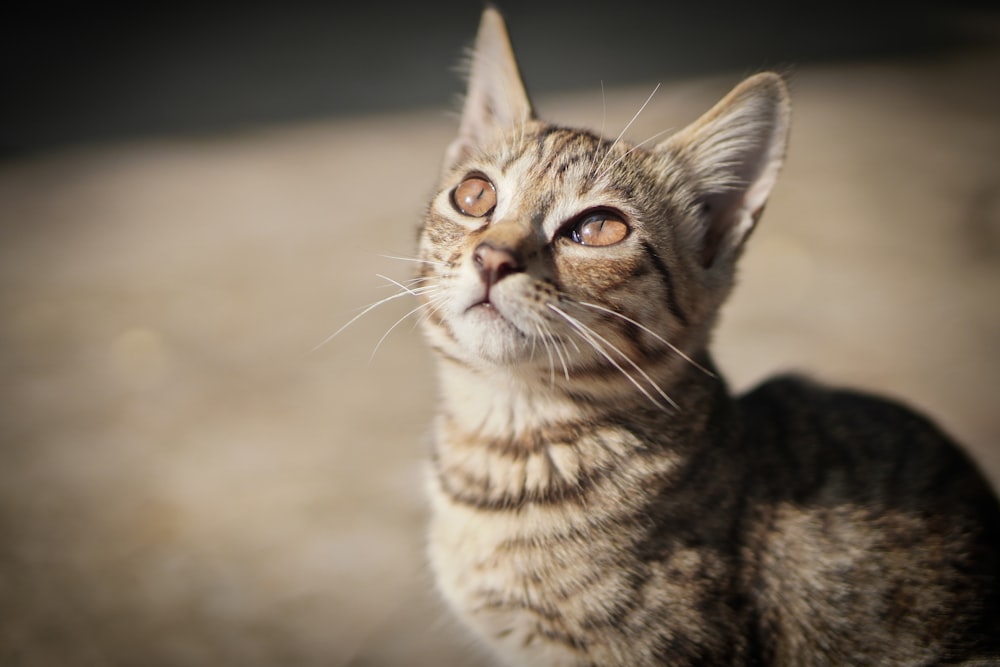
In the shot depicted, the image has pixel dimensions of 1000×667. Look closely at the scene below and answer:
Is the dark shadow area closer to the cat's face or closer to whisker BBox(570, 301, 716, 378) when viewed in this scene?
the cat's face

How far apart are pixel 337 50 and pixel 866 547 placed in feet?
19.1

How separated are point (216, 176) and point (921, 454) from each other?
13.4 ft

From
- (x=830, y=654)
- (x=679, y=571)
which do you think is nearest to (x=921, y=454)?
(x=830, y=654)

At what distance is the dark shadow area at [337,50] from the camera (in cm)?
556

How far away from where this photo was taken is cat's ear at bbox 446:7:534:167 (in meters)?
2.03

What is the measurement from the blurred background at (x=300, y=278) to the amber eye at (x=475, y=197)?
2.33ft

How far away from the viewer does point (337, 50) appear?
6559 millimetres

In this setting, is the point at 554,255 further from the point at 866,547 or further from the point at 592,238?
the point at 866,547

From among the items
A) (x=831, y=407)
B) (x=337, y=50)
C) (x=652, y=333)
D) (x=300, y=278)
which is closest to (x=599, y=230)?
(x=652, y=333)

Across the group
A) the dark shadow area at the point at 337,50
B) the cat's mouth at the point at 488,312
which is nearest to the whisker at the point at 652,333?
the cat's mouth at the point at 488,312

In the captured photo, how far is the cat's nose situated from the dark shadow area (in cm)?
436

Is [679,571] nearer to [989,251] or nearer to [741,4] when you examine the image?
[989,251]

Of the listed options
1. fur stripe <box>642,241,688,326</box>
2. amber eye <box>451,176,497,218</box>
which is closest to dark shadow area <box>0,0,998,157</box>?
amber eye <box>451,176,497,218</box>

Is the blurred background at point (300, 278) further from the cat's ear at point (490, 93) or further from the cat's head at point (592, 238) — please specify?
the cat's ear at point (490, 93)
